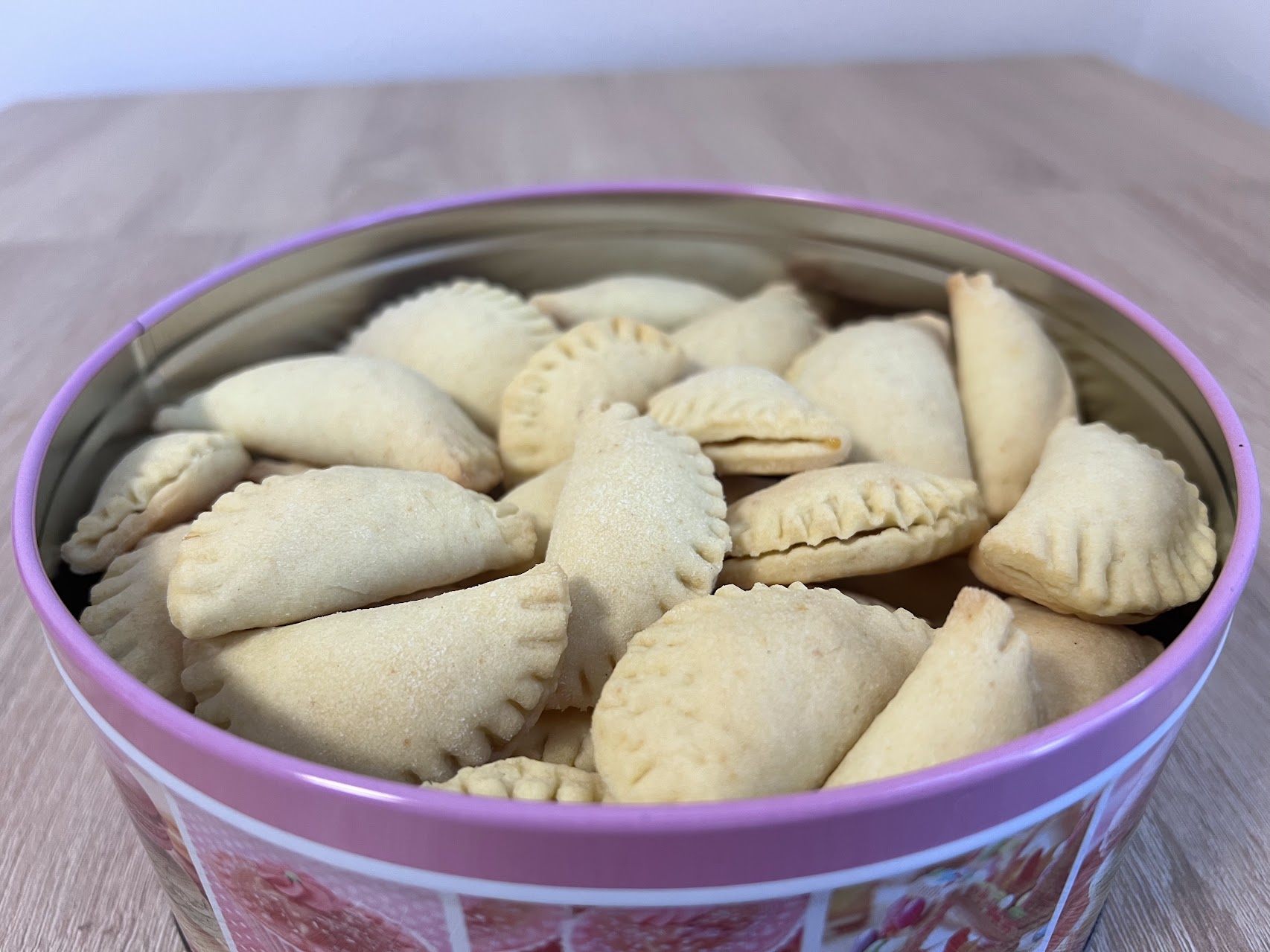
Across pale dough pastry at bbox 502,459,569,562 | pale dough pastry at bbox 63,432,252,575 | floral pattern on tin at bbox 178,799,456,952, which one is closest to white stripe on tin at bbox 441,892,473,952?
floral pattern on tin at bbox 178,799,456,952

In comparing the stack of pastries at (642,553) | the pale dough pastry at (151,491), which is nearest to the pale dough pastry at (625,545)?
the stack of pastries at (642,553)

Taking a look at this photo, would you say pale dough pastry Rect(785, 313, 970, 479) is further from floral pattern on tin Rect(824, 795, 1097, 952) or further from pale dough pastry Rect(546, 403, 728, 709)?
floral pattern on tin Rect(824, 795, 1097, 952)

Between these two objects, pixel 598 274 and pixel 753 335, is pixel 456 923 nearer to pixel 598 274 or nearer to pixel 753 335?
pixel 753 335

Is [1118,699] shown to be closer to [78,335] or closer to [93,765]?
[93,765]

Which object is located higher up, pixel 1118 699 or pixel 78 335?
pixel 1118 699

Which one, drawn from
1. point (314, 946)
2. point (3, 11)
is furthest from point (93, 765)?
point (3, 11)
